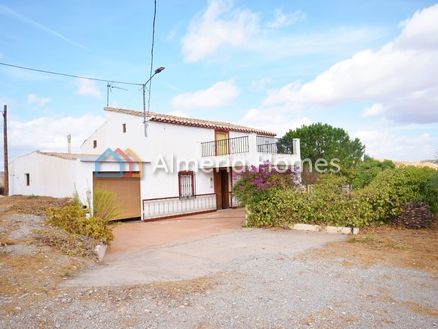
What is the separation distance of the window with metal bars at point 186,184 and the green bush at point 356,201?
251 inches

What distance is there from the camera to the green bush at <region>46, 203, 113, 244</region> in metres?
8.22

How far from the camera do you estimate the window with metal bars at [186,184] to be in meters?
16.7

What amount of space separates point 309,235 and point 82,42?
36.5 feet

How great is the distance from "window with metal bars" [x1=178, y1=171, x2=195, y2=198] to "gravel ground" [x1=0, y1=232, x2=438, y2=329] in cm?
1104

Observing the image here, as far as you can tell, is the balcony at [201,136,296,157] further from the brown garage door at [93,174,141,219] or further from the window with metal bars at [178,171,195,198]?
the brown garage door at [93,174,141,219]

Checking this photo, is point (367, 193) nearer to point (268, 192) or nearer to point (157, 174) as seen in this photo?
point (268, 192)

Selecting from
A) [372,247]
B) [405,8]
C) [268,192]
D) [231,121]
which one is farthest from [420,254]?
[231,121]

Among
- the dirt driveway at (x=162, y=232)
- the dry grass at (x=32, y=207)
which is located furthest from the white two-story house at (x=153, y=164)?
the dirt driveway at (x=162, y=232)

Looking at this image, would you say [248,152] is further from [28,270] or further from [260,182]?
[28,270]

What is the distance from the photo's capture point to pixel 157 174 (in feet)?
51.2

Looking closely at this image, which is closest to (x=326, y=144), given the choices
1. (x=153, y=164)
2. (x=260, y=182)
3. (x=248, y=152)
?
(x=248, y=152)

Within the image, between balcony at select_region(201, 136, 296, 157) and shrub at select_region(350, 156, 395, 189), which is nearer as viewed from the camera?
balcony at select_region(201, 136, 296, 157)

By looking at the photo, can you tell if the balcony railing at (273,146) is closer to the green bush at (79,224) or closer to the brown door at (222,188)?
the brown door at (222,188)

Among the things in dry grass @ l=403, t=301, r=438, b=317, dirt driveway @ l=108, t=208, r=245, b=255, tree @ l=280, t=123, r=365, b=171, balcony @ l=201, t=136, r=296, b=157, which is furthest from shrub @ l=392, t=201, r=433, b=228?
tree @ l=280, t=123, r=365, b=171
